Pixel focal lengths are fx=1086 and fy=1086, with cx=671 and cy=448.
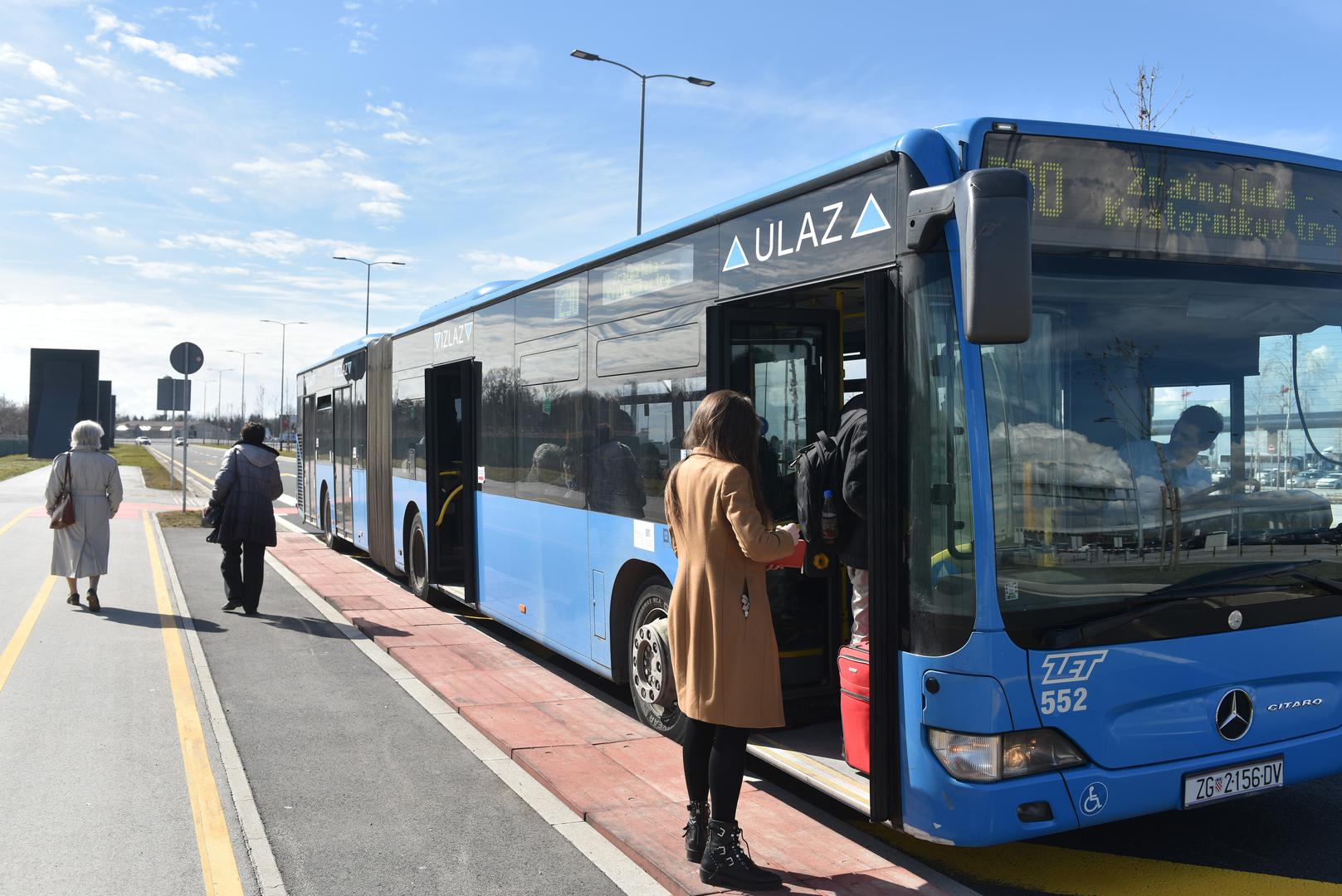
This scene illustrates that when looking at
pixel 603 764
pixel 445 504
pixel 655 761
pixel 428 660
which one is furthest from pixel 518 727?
pixel 445 504

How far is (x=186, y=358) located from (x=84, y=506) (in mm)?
11814

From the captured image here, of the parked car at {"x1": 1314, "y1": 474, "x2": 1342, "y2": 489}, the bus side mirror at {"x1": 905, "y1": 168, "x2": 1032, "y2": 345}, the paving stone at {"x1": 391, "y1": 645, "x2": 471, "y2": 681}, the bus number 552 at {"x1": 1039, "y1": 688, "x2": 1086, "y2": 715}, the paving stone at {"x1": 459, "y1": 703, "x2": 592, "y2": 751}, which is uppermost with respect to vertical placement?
the bus side mirror at {"x1": 905, "y1": 168, "x2": 1032, "y2": 345}

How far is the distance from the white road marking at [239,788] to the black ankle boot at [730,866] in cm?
168

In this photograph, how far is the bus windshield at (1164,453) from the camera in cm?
392

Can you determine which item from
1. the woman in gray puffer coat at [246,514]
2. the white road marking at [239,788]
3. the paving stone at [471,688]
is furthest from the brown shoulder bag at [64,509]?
→ the paving stone at [471,688]

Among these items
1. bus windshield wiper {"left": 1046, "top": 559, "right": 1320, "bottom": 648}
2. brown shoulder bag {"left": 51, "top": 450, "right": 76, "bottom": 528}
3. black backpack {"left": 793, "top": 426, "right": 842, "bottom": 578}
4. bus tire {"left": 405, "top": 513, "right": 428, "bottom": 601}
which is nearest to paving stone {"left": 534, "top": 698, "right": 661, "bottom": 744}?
black backpack {"left": 793, "top": 426, "right": 842, "bottom": 578}

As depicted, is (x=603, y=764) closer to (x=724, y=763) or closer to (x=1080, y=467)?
(x=724, y=763)

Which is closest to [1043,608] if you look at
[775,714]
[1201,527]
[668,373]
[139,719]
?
[1201,527]

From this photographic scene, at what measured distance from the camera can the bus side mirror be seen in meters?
3.52

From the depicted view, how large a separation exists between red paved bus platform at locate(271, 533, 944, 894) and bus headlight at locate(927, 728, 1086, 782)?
65 centimetres

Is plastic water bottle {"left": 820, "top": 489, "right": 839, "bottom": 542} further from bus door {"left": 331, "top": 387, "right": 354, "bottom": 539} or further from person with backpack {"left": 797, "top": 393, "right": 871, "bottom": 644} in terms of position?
bus door {"left": 331, "top": 387, "right": 354, "bottom": 539}

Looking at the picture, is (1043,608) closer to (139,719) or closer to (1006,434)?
(1006,434)

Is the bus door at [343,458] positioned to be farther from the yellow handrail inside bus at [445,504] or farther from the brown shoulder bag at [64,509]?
the brown shoulder bag at [64,509]

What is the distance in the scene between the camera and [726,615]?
411 centimetres
